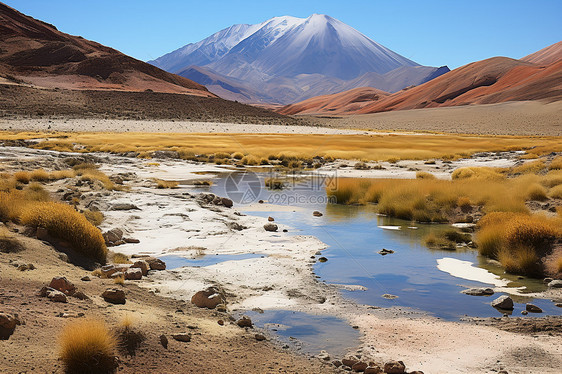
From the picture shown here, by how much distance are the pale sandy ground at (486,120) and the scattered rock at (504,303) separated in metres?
75.8

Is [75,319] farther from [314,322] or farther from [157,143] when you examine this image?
[157,143]

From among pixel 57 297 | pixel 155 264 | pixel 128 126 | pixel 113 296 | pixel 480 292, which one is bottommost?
pixel 480 292

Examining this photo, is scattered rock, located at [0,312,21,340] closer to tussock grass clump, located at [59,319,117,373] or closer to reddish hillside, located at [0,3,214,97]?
tussock grass clump, located at [59,319,117,373]

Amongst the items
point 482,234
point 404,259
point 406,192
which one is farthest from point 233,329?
point 406,192

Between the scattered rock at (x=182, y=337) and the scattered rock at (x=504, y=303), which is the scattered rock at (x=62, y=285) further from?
the scattered rock at (x=504, y=303)

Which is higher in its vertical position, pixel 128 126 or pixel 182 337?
pixel 128 126

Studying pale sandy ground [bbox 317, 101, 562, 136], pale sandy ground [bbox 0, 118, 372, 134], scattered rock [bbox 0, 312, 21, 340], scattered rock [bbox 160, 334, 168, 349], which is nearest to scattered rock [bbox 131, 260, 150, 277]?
scattered rock [bbox 160, 334, 168, 349]

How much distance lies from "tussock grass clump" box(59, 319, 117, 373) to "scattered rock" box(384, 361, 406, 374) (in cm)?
294

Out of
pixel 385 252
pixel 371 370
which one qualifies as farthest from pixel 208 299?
pixel 385 252

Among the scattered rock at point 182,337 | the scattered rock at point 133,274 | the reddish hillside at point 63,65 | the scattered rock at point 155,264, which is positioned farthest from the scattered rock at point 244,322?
the reddish hillside at point 63,65

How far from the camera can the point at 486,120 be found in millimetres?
103750

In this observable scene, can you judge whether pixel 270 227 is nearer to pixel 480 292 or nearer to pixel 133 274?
pixel 133 274

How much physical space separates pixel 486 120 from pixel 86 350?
10780 cm

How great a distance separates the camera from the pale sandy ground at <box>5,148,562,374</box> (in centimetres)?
662
